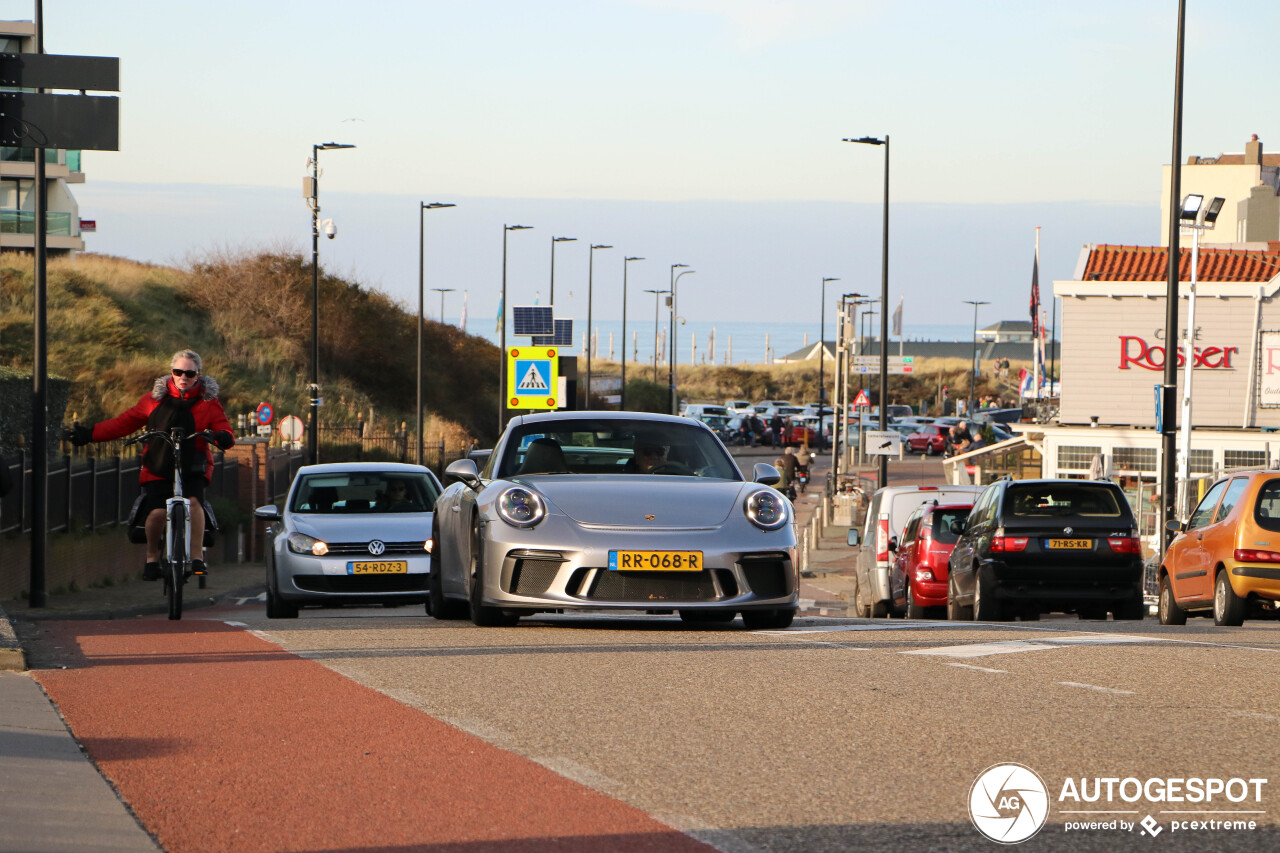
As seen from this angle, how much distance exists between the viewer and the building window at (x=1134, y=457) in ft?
159

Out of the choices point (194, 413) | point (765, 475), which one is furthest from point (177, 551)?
point (765, 475)

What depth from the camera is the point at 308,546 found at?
16406 mm

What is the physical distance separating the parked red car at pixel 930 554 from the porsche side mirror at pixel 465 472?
31.3 feet

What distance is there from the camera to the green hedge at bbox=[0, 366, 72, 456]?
2962cm

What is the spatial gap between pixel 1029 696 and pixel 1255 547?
914 centimetres

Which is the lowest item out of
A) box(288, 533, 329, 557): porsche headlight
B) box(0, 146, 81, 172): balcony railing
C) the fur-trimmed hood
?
box(288, 533, 329, 557): porsche headlight

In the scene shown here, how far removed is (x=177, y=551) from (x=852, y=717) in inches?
272

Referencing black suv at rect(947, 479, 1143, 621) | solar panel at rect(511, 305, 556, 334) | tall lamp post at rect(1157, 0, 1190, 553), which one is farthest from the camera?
solar panel at rect(511, 305, 556, 334)

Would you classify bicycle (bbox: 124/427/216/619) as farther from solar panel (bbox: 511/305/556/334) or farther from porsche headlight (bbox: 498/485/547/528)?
solar panel (bbox: 511/305/556/334)

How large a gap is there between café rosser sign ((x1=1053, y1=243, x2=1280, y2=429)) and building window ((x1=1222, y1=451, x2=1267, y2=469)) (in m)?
0.89

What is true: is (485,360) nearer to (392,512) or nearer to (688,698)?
(392,512)

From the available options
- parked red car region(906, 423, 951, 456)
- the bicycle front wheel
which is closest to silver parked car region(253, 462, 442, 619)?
the bicycle front wheel

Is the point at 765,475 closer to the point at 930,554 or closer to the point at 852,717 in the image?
the point at 852,717

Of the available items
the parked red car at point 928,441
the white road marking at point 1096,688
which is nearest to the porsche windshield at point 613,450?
the white road marking at point 1096,688
